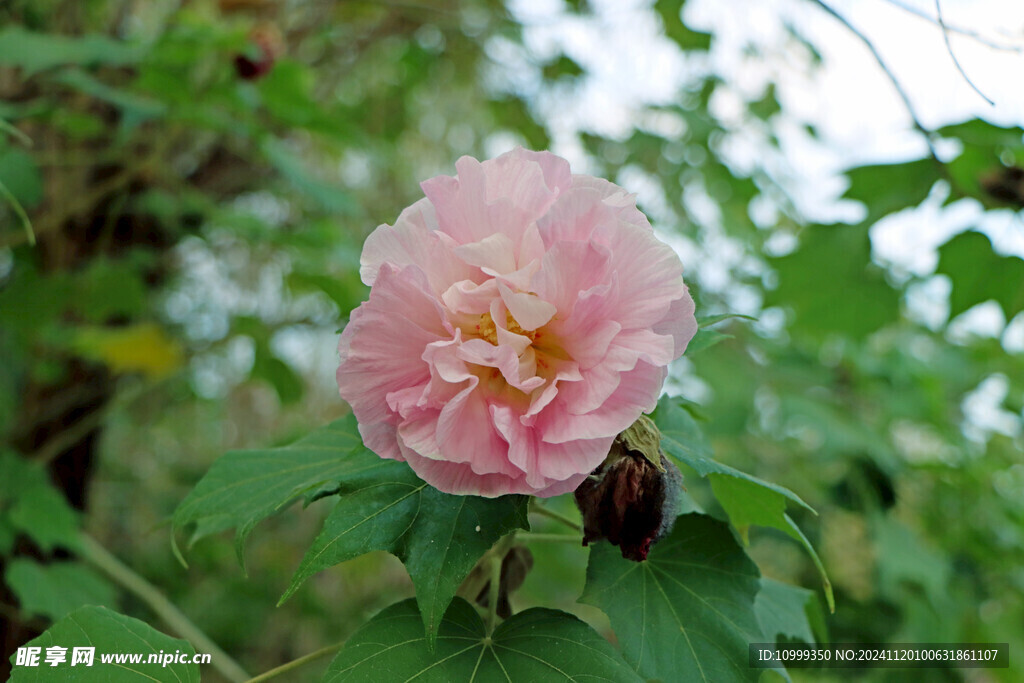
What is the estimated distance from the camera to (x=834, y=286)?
1.26 meters

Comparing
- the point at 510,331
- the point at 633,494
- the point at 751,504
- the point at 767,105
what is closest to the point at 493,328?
the point at 510,331

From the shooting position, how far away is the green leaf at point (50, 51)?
102 cm

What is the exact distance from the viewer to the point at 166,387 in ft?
6.27

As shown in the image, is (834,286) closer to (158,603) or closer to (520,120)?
(520,120)

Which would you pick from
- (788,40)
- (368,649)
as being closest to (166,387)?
(368,649)

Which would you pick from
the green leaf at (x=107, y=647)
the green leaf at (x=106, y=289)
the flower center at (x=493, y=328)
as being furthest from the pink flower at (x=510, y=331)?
the green leaf at (x=106, y=289)

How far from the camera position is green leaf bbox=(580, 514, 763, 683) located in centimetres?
45

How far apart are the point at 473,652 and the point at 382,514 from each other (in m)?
0.11

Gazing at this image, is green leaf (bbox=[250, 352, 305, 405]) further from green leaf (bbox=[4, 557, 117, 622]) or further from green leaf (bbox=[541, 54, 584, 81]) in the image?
green leaf (bbox=[541, 54, 584, 81])

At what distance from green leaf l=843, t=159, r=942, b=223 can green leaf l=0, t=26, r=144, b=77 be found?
1170 millimetres

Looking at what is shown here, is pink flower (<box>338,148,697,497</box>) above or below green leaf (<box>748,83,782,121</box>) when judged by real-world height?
above

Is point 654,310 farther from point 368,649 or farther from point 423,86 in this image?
point 423,86

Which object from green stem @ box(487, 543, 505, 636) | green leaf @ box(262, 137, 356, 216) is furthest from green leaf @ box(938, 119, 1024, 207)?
green leaf @ box(262, 137, 356, 216)

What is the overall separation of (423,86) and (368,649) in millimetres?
1817
